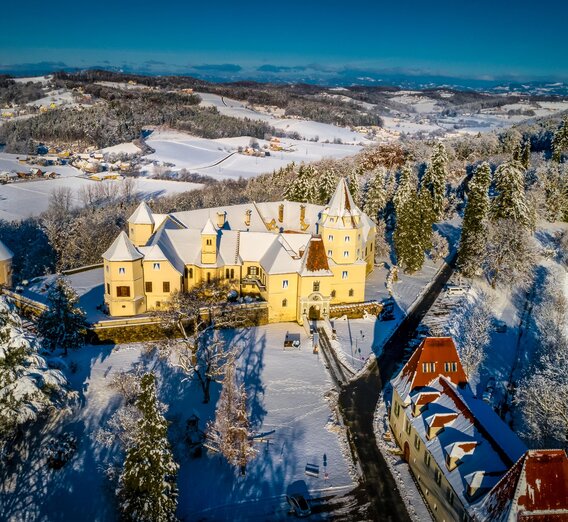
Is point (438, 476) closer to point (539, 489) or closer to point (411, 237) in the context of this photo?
point (539, 489)

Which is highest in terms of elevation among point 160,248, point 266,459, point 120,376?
point 160,248

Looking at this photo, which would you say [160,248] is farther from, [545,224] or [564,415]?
[545,224]

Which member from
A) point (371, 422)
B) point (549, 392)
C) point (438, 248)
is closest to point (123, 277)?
point (371, 422)

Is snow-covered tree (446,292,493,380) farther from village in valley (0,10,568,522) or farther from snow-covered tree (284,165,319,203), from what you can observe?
snow-covered tree (284,165,319,203)

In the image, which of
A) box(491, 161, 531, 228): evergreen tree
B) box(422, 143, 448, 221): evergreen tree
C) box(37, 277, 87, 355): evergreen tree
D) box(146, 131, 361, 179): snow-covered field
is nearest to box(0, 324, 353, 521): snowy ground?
box(37, 277, 87, 355): evergreen tree

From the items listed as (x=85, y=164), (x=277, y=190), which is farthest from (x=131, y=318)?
(x=85, y=164)

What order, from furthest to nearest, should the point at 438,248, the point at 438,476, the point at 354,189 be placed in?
the point at 354,189, the point at 438,248, the point at 438,476
